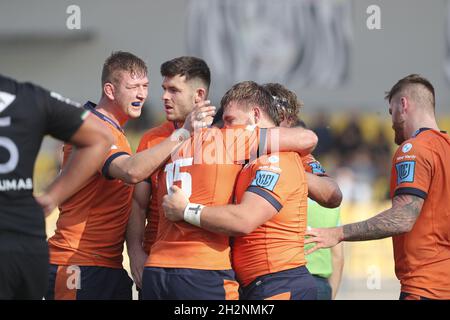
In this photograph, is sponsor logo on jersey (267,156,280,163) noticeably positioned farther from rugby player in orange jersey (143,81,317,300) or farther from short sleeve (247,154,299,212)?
rugby player in orange jersey (143,81,317,300)

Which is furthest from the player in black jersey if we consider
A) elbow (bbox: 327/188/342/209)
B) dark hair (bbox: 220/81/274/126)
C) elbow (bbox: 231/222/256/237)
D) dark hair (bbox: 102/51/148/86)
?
elbow (bbox: 327/188/342/209)

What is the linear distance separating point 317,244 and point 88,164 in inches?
64.4

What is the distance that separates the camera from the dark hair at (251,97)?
5078 millimetres

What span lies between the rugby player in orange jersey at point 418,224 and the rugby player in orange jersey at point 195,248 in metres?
0.68

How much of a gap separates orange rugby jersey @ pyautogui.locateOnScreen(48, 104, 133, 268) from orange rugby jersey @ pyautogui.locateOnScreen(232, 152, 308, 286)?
1001mm

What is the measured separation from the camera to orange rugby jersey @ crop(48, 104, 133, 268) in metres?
5.45

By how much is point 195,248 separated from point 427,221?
159 cm

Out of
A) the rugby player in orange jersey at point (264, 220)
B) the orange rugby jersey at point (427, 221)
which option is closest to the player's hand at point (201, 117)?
the rugby player in orange jersey at point (264, 220)

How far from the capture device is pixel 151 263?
484 cm

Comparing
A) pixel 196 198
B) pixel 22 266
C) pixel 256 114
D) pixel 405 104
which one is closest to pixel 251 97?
pixel 256 114

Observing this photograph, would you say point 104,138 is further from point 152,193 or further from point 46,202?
point 152,193

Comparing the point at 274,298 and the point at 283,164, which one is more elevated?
the point at 283,164
